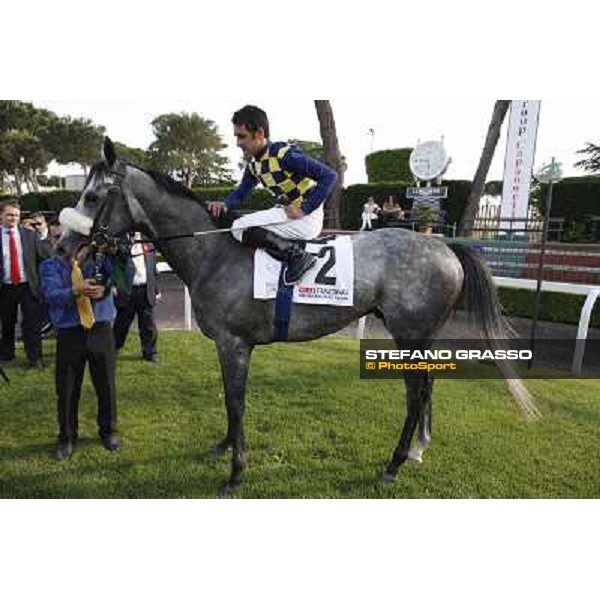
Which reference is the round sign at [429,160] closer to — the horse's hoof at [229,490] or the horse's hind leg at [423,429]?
the horse's hind leg at [423,429]

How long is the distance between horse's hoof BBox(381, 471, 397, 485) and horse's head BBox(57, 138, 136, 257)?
2.32 meters

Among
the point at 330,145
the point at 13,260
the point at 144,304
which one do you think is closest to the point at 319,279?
the point at 144,304

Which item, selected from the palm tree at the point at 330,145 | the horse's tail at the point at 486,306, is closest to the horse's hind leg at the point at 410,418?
the horse's tail at the point at 486,306

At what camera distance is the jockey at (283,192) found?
2887mm

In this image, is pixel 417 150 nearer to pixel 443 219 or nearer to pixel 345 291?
pixel 443 219

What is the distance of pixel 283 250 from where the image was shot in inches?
116

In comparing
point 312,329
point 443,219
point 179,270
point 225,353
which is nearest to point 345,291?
point 312,329

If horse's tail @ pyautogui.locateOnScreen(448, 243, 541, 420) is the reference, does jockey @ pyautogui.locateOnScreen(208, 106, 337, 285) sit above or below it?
above

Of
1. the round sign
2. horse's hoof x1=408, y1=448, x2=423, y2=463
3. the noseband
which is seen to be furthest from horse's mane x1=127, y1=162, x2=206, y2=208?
the round sign

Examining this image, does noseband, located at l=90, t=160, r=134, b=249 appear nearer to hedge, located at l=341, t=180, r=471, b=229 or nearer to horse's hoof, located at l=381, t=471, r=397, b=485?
horse's hoof, located at l=381, t=471, r=397, b=485

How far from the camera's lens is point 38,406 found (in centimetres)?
416

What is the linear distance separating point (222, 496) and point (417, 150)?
11008 mm

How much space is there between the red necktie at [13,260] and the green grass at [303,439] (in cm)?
104

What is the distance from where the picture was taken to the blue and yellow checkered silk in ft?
9.54
